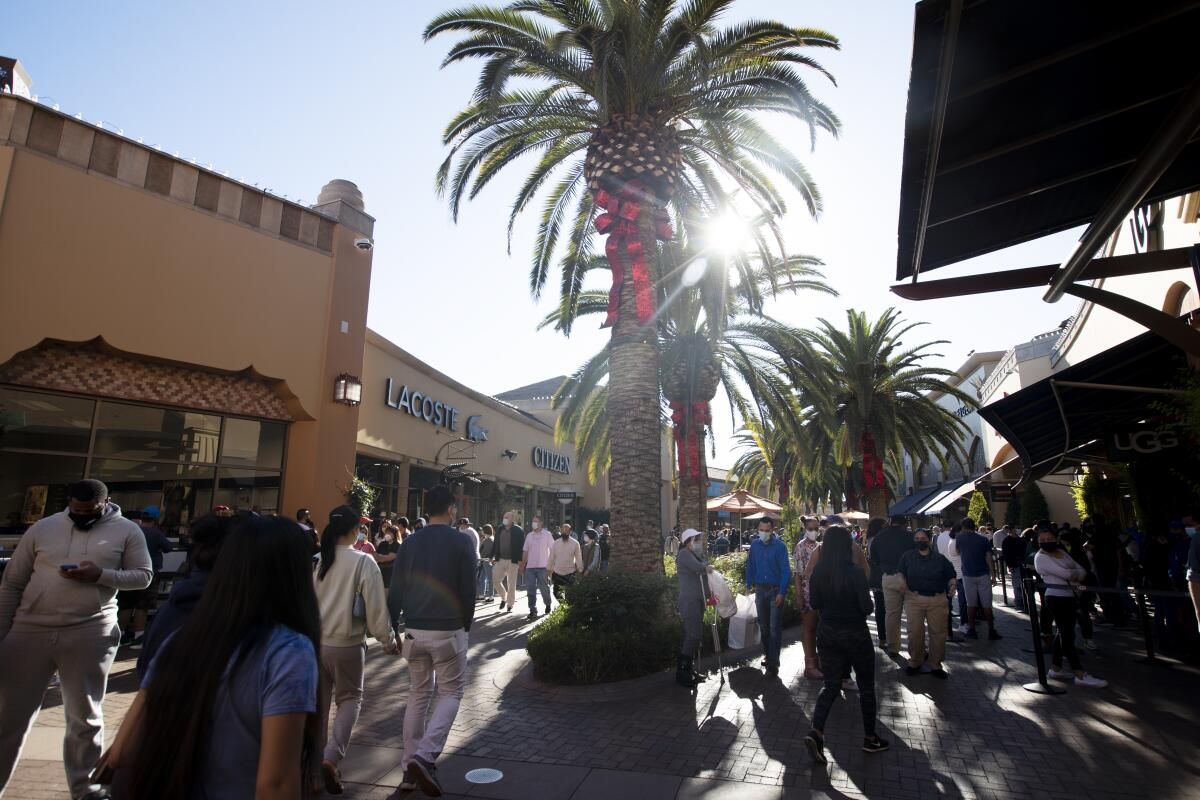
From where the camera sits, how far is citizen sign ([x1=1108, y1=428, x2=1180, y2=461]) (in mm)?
9319

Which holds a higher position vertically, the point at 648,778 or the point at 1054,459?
the point at 1054,459

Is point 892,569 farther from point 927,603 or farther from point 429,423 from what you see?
point 429,423

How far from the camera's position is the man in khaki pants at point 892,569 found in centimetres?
929

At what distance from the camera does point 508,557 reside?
14.5 meters

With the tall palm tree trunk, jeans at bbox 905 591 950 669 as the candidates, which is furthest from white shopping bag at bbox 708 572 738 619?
jeans at bbox 905 591 950 669

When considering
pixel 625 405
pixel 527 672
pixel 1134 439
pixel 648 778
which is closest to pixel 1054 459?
pixel 1134 439

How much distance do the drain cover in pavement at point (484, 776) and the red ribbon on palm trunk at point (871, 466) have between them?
740 inches

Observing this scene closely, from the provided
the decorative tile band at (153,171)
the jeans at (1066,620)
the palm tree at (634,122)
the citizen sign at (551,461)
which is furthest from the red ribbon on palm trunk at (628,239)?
the citizen sign at (551,461)

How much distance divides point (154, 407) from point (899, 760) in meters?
13.5

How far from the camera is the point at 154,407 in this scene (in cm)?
1298

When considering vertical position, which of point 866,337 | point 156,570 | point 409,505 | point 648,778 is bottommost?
point 648,778

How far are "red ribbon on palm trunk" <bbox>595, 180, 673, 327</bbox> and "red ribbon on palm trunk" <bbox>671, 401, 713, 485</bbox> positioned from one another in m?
6.96

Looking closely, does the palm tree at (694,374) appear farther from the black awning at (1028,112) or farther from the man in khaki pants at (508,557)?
the black awning at (1028,112)

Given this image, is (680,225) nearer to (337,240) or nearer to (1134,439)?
(337,240)
